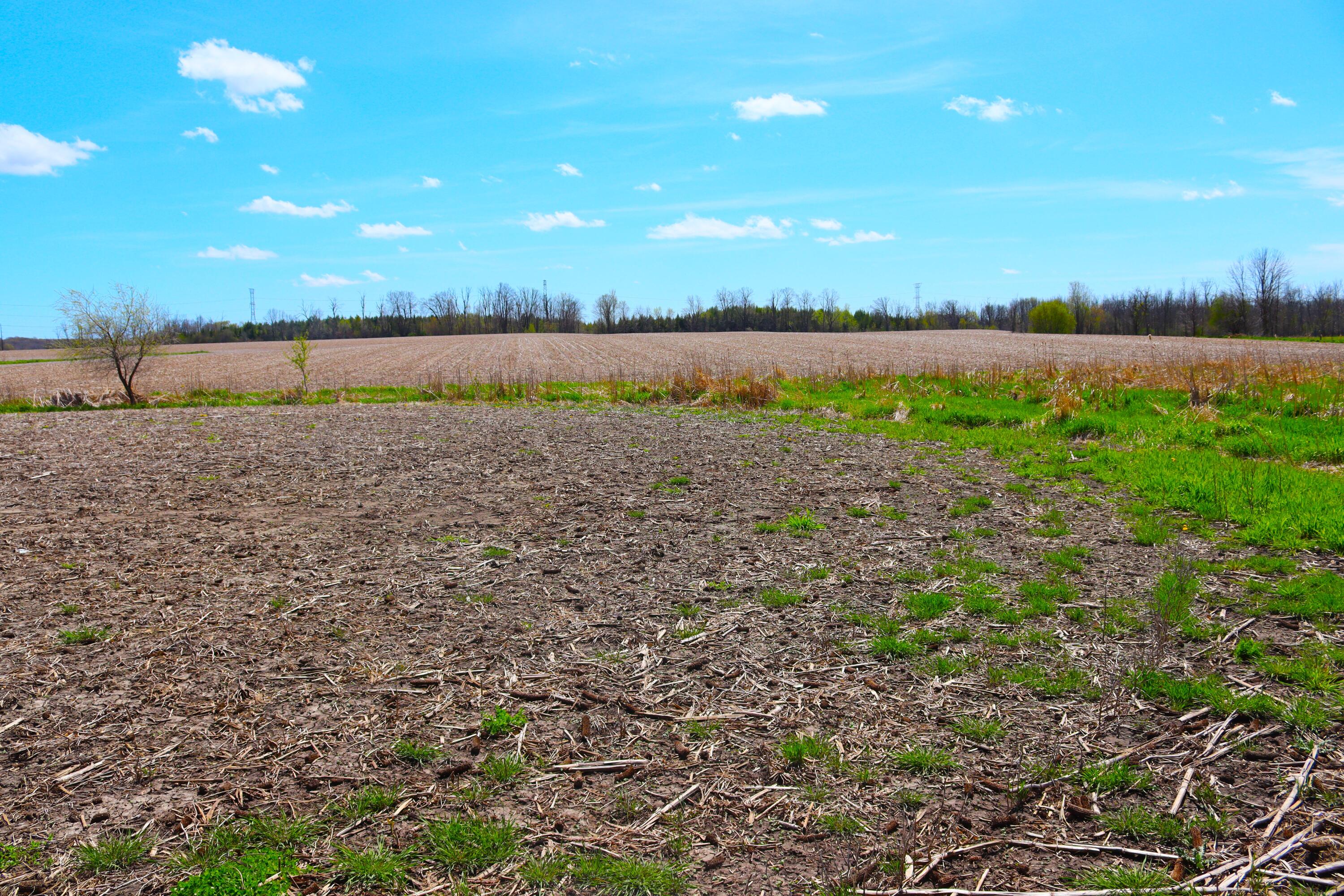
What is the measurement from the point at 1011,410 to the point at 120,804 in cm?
1850

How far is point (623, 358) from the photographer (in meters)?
49.7

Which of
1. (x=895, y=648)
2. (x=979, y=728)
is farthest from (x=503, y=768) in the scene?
(x=895, y=648)

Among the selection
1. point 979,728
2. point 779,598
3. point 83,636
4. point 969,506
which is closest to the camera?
point 979,728

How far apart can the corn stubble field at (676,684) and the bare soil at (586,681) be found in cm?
3

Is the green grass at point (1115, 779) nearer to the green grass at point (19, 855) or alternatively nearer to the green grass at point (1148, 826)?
the green grass at point (1148, 826)

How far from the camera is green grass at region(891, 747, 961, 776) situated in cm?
411

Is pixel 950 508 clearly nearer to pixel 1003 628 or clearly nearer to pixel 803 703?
pixel 1003 628

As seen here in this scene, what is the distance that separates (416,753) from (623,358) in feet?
151

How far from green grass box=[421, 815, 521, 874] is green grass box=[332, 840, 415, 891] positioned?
12cm

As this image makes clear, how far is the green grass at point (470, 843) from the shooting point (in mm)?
3449

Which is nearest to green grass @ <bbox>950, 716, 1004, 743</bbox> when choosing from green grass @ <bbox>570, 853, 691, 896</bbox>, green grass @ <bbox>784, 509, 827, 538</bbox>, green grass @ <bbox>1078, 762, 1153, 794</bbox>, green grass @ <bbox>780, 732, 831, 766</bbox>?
green grass @ <bbox>1078, 762, 1153, 794</bbox>

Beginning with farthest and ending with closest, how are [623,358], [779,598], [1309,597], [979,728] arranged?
[623,358] < [779,598] < [1309,597] < [979,728]

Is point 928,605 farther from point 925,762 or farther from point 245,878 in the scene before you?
point 245,878

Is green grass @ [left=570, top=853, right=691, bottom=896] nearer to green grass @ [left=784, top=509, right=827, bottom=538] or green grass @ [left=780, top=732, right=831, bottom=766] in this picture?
green grass @ [left=780, top=732, right=831, bottom=766]
